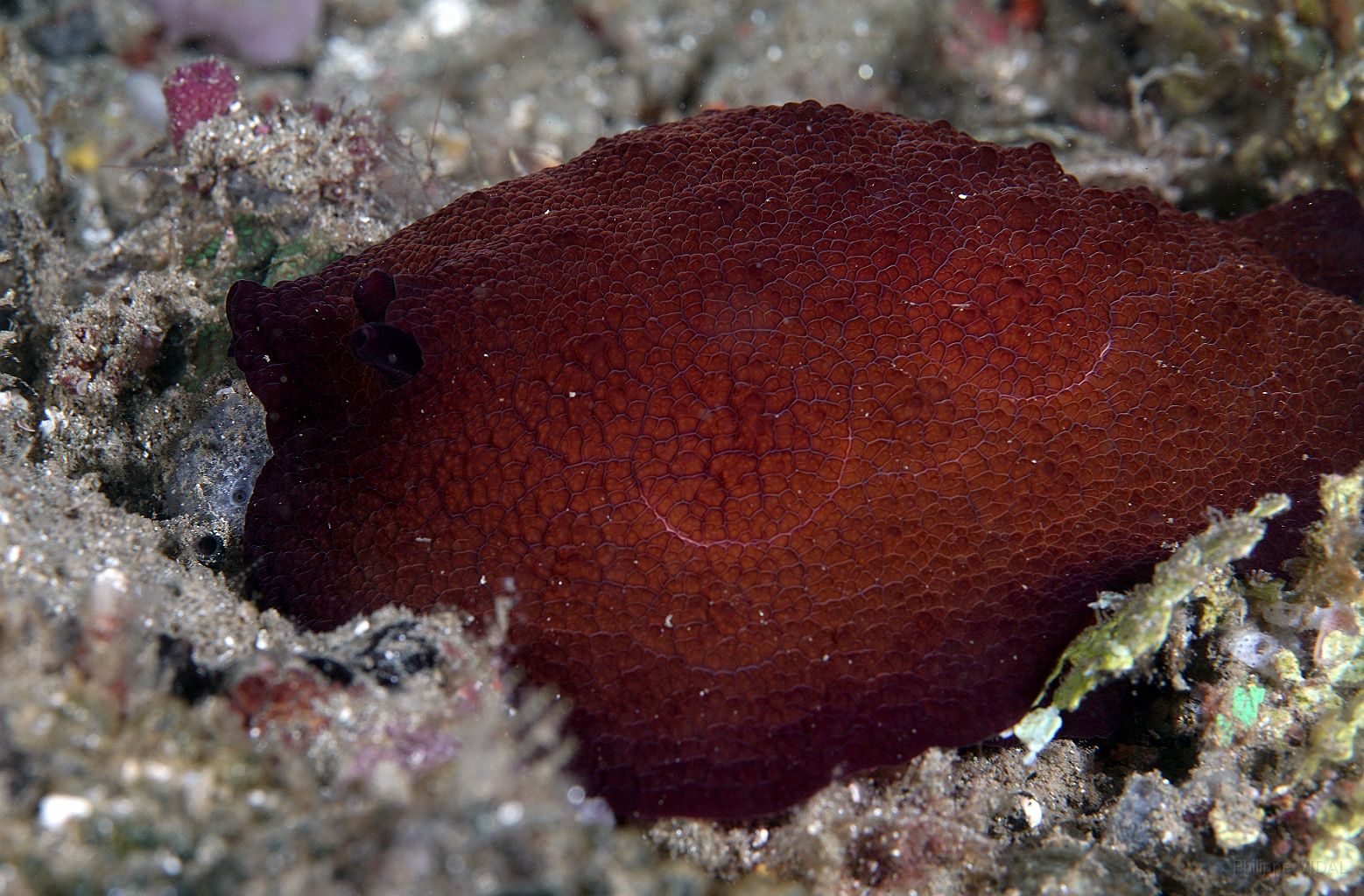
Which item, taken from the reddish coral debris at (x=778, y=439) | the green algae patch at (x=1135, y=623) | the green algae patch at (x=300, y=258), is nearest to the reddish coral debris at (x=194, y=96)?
the green algae patch at (x=300, y=258)

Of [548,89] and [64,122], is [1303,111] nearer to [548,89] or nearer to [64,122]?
[548,89]

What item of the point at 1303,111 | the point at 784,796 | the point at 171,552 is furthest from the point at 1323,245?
the point at 171,552

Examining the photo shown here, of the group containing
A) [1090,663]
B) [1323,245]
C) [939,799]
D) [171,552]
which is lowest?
[939,799]

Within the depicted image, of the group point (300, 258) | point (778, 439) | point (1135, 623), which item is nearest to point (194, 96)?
point (300, 258)

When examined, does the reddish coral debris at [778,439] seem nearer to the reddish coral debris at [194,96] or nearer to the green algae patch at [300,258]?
the green algae patch at [300,258]

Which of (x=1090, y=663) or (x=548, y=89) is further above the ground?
(x=548, y=89)

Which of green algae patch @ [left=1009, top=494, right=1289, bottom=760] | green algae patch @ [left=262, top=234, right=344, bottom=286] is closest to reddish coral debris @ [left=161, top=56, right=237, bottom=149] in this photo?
green algae patch @ [left=262, top=234, right=344, bottom=286]
